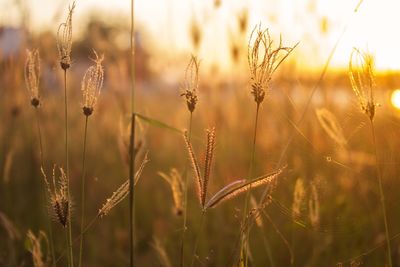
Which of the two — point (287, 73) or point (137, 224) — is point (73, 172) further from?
point (287, 73)

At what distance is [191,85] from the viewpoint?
3.12 feet

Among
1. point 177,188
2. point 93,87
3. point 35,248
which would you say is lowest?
point 35,248

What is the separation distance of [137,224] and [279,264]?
2.82 ft

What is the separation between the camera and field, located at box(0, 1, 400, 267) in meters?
0.98

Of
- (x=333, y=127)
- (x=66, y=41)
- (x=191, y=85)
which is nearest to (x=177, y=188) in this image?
(x=191, y=85)

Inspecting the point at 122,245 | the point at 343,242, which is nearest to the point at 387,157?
the point at 343,242

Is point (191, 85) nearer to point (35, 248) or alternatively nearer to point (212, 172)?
point (35, 248)

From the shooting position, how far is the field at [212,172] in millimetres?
979

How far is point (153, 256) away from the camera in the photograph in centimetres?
216

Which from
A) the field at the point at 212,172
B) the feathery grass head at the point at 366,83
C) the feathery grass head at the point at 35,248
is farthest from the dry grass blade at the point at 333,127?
the feathery grass head at the point at 35,248

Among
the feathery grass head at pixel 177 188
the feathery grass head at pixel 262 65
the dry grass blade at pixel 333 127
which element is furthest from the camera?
the dry grass blade at pixel 333 127

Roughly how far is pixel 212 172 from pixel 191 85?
661 mm

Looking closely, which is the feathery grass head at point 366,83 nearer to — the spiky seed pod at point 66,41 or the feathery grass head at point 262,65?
the feathery grass head at point 262,65

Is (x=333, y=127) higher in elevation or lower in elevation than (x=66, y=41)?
lower
